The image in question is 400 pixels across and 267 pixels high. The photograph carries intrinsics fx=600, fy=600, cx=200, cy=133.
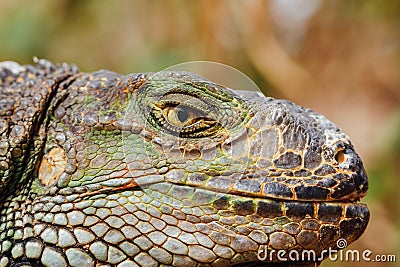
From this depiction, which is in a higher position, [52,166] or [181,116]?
[181,116]

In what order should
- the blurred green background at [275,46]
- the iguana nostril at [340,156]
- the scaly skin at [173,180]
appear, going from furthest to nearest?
the blurred green background at [275,46] → the iguana nostril at [340,156] → the scaly skin at [173,180]

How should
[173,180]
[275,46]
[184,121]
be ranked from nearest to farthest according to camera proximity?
[173,180]
[184,121]
[275,46]

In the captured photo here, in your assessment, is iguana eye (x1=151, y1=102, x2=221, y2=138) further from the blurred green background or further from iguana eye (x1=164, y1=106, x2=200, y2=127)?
the blurred green background

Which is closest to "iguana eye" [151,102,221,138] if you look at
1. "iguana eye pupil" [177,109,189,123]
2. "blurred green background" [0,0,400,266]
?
"iguana eye pupil" [177,109,189,123]

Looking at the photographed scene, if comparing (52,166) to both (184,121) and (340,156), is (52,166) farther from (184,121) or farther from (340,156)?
(340,156)

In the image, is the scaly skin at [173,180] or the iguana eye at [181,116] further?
the iguana eye at [181,116]

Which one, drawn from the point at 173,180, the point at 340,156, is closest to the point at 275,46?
the point at 340,156

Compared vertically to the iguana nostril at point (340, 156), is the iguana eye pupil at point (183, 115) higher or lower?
higher

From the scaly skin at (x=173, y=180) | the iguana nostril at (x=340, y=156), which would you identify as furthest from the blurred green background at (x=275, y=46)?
the iguana nostril at (x=340, y=156)

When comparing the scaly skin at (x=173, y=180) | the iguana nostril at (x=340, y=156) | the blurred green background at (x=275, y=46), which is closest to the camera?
the scaly skin at (x=173, y=180)

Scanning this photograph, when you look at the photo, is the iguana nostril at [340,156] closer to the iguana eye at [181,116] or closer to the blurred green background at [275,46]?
the iguana eye at [181,116]
